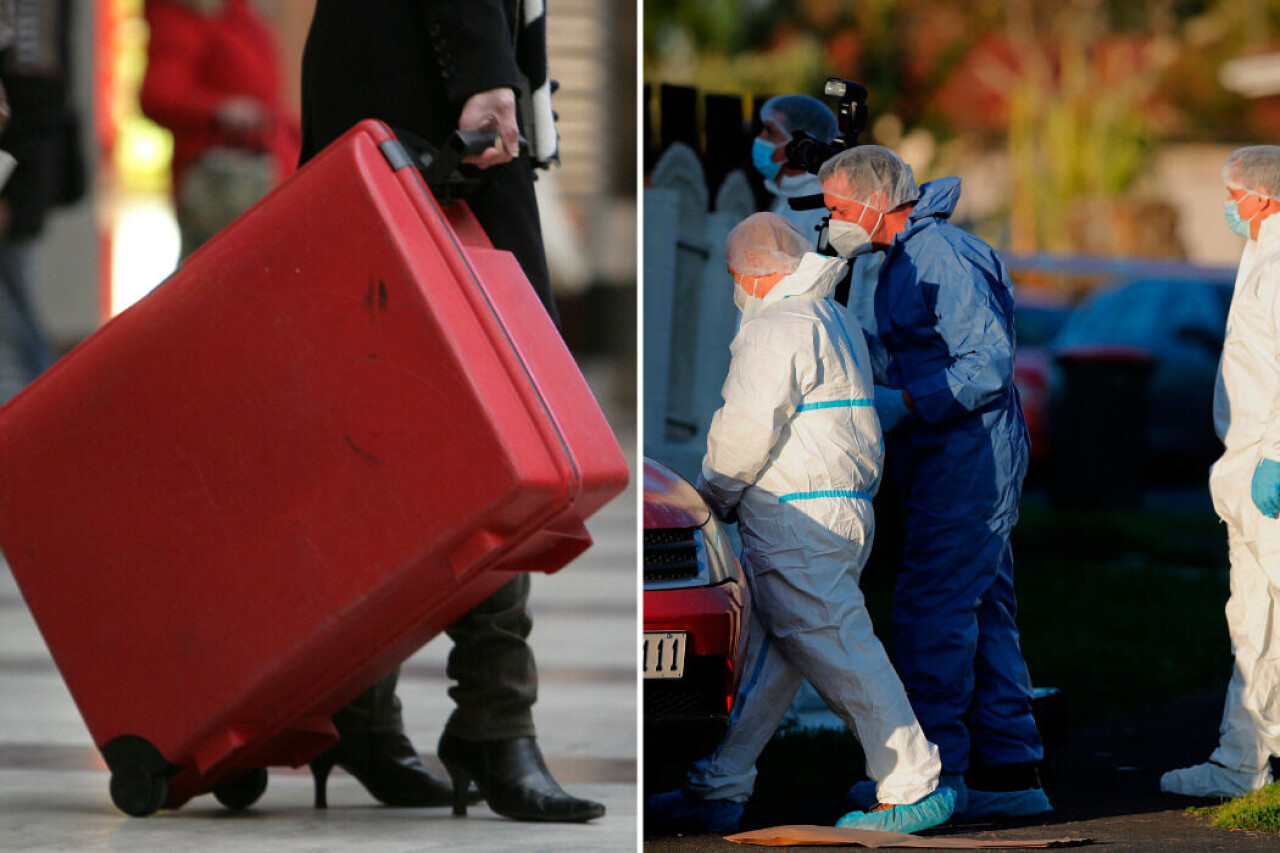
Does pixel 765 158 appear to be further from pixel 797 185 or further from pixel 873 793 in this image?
pixel 873 793

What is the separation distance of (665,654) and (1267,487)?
1523mm

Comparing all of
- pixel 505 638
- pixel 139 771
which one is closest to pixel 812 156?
pixel 505 638

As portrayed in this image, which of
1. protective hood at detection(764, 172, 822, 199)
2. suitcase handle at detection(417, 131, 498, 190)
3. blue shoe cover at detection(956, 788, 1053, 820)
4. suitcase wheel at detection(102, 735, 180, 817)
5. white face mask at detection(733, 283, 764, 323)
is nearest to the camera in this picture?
suitcase handle at detection(417, 131, 498, 190)

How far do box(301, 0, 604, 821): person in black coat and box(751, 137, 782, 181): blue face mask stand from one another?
1.07 metres

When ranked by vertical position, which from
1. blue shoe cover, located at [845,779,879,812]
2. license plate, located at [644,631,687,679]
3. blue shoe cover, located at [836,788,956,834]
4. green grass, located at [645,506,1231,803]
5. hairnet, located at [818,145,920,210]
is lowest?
green grass, located at [645,506,1231,803]

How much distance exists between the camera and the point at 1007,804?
15.4 ft

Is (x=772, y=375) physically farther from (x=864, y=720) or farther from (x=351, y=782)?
(x=351, y=782)

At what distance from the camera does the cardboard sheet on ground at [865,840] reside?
13.8 ft

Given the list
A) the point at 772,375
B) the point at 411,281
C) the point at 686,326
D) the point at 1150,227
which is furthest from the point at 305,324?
the point at 1150,227

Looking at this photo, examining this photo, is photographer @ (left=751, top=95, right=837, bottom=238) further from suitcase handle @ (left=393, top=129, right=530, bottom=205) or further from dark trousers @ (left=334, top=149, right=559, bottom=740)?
suitcase handle @ (left=393, top=129, right=530, bottom=205)

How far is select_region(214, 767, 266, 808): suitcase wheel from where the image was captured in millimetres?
4469

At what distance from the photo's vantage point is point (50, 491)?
3.99 meters

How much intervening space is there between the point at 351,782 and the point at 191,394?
4.87 ft

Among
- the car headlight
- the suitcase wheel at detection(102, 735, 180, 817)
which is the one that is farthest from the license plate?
the suitcase wheel at detection(102, 735, 180, 817)
